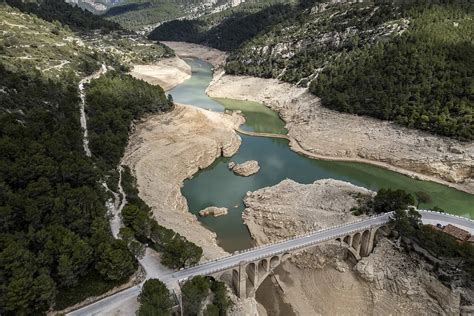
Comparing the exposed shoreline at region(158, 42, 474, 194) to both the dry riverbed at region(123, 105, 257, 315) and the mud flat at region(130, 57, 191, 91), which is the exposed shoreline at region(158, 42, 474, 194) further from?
the mud flat at region(130, 57, 191, 91)

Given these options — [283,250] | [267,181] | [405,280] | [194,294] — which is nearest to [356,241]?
[405,280]

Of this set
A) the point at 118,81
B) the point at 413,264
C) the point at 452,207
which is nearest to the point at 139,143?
the point at 118,81

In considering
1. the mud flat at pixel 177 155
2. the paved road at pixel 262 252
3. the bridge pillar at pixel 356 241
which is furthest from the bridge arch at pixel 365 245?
the mud flat at pixel 177 155

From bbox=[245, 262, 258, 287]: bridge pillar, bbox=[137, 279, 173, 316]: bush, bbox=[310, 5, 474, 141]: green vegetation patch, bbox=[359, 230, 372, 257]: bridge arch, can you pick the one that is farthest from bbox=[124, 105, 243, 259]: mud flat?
bbox=[310, 5, 474, 141]: green vegetation patch

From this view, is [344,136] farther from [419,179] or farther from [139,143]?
[139,143]

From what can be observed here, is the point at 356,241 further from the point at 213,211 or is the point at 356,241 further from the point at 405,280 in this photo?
the point at 213,211

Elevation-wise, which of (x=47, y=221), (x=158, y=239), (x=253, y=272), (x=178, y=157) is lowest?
(x=253, y=272)
